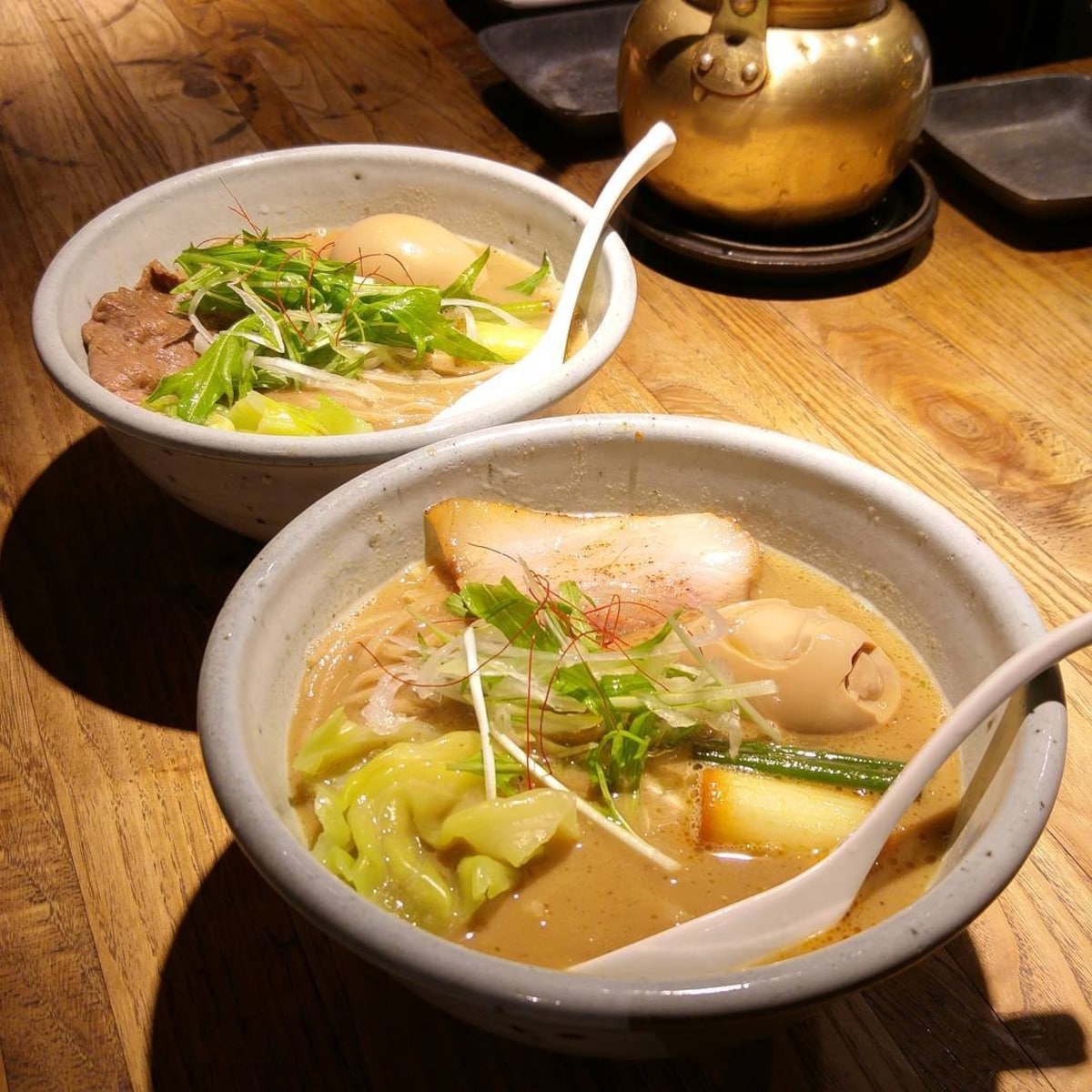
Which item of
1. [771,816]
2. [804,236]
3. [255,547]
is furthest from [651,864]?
[804,236]

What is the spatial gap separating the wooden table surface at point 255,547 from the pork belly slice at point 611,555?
14.0 inches

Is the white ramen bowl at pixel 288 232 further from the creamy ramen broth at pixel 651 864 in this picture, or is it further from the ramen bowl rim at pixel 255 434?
the creamy ramen broth at pixel 651 864

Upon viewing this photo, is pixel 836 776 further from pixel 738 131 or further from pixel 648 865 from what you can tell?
pixel 738 131

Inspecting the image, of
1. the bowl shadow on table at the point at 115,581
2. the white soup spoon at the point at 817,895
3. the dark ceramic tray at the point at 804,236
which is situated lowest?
the bowl shadow on table at the point at 115,581

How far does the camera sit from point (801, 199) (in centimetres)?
173

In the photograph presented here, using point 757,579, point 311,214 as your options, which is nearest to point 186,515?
point 311,214

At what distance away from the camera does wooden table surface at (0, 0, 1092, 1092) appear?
90cm

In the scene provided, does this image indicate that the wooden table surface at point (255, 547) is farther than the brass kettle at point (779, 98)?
No

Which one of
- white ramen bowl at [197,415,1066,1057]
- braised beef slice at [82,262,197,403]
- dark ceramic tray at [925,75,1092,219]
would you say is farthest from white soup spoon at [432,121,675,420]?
dark ceramic tray at [925,75,1092,219]

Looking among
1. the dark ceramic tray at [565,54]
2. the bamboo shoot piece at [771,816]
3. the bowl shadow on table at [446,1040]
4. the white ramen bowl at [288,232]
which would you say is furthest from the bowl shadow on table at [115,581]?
the dark ceramic tray at [565,54]

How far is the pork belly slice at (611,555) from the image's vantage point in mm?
996

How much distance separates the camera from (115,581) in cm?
133

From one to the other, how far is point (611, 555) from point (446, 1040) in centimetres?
44

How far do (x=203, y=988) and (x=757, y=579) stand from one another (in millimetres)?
602
